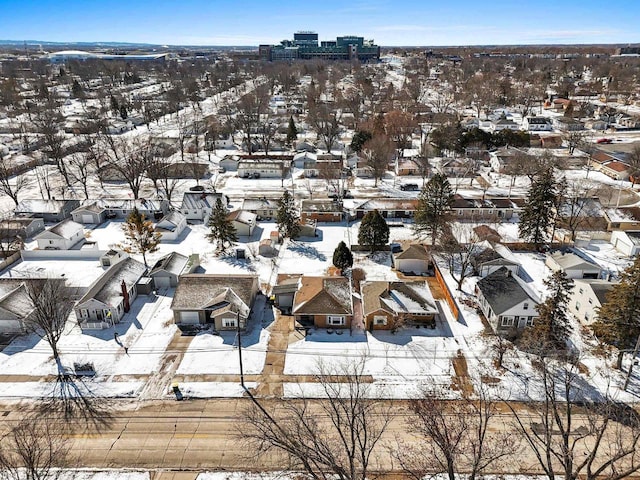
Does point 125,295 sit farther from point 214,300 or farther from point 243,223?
point 243,223

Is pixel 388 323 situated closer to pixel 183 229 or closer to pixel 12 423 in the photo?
pixel 12 423

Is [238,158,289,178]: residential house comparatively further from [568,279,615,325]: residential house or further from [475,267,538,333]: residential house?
[568,279,615,325]: residential house

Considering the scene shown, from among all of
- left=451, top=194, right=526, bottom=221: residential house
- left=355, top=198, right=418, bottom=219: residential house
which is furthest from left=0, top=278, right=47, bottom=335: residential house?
left=451, top=194, right=526, bottom=221: residential house

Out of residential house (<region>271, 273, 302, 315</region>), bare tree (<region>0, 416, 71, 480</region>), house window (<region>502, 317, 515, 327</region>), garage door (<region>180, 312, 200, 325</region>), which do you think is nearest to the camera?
bare tree (<region>0, 416, 71, 480</region>)

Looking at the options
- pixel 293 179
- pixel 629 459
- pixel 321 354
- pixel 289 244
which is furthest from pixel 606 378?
pixel 293 179

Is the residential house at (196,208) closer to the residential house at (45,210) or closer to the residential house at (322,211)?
the residential house at (322,211)

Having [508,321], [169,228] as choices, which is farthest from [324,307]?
[169,228]
